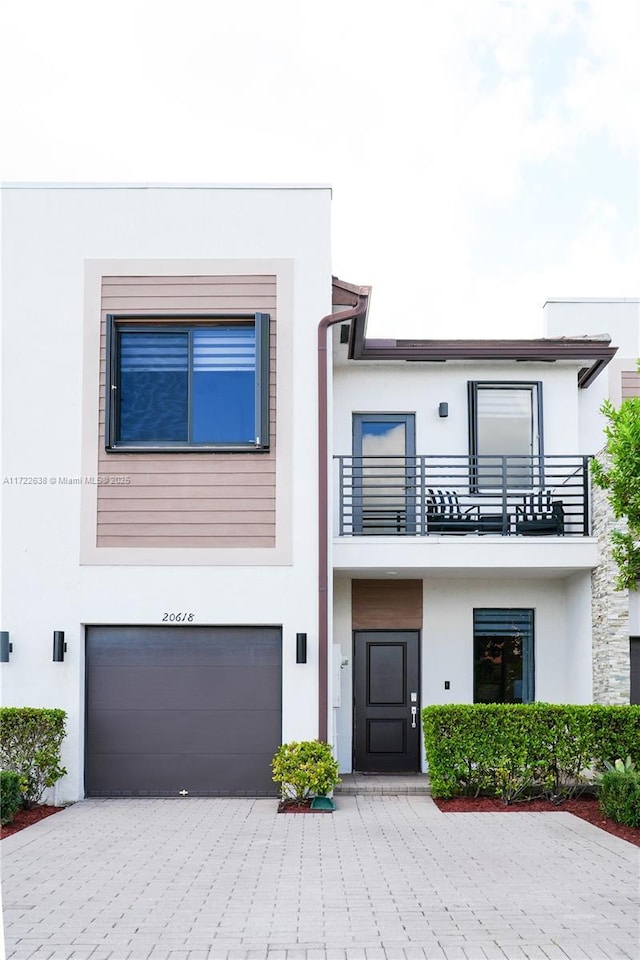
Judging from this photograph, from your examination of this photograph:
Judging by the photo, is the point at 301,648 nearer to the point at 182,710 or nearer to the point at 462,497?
the point at 182,710

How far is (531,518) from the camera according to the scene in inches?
506

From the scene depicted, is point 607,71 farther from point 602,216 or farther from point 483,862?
point 483,862

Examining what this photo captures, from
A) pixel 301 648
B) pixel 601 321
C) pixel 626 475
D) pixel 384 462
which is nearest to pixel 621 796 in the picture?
pixel 626 475

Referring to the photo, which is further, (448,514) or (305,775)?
(448,514)

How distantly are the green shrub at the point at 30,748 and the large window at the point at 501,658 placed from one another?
5844mm

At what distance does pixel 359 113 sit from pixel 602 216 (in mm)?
4626

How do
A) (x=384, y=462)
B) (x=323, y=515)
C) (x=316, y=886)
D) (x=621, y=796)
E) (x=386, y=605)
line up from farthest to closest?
(x=384, y=462) → (x=386, y=605) → (x=323, y=515) → (x=621, y=796) → (x=316, y=886)

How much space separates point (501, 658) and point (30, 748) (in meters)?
6.47

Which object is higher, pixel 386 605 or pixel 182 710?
pixel 386 605

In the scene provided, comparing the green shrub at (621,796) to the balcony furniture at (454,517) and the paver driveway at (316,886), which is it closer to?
the paver driveway at (316,886)

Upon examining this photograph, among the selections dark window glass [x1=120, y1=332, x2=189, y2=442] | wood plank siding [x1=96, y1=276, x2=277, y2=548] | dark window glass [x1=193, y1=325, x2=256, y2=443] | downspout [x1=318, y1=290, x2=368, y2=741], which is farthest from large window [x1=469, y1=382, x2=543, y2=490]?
dark window glass [x1=120, y1=332, x2=189, y2=442]

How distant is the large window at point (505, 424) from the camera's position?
1357 centimetres

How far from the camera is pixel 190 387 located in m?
11.3

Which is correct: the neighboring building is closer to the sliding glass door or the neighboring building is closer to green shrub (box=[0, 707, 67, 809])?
the sliding glass door
